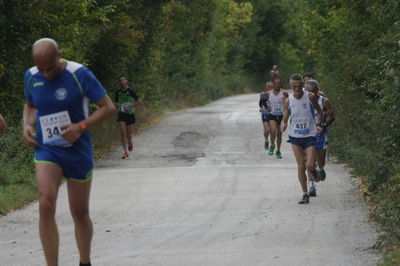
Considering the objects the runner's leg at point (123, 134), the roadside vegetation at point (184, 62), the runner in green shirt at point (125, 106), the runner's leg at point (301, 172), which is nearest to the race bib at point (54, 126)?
the roadside vegetation at point (184, 62)

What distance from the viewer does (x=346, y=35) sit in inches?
875

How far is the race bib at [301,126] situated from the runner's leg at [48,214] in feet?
23.0

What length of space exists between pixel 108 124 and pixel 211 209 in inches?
544

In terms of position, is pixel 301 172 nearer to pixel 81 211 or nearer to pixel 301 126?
pixel 301 126

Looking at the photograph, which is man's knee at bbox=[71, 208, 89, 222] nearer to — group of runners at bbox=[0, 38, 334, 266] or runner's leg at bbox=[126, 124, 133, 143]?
group of runners at bbox=[0, 38, 334, 266]

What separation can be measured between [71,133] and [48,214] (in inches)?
26.2

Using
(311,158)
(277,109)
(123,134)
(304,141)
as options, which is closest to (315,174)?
(311,158)

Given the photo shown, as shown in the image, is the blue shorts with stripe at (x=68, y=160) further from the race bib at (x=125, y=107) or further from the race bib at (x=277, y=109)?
the race bib at (x=125, y=107)

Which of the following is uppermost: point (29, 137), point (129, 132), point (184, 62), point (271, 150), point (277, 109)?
point (29, 137)

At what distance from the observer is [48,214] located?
22.0 feet

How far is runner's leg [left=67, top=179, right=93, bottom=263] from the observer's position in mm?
6992

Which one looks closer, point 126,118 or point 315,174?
point 315,174

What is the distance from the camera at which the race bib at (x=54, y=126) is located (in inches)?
269

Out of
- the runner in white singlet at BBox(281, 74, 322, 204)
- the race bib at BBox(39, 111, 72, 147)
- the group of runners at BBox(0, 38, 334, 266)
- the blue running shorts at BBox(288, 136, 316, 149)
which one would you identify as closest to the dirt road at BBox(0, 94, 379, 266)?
the runner in white singlet at BBox(281, 74, 322, 204)
